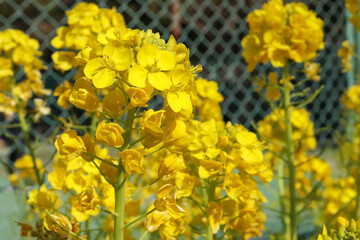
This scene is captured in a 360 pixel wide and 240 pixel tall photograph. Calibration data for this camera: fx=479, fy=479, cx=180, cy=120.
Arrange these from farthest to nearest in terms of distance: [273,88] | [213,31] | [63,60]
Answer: [213,31] < [273,88] < [63,60]

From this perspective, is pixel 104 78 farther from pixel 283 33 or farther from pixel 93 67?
pixel 283 33

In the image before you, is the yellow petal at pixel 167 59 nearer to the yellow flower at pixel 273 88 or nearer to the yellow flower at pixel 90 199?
the yellow flower at pixel 90 199

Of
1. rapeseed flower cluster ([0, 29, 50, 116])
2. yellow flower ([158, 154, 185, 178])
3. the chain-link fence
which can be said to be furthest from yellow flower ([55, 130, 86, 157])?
the chain-link fence

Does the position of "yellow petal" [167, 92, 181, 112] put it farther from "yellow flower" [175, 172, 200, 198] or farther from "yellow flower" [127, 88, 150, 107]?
"yellow flower" [175, 172, 200, 198]

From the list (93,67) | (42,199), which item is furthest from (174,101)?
(42,199)

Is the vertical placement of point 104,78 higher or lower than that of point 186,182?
higher

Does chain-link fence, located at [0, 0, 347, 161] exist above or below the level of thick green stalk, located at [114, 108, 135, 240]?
below
